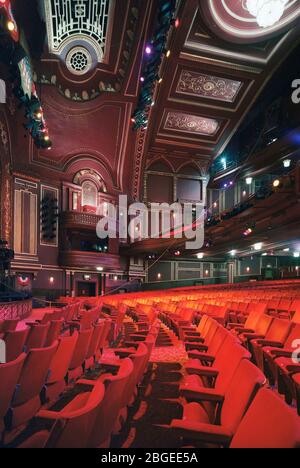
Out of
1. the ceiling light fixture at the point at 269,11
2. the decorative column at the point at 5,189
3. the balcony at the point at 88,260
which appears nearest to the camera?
the ceiling light fixture at the point at 269,11

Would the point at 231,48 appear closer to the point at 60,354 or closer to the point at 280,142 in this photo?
the point at 280,142

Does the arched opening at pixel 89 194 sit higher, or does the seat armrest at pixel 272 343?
the arched opening at pixel 89 194

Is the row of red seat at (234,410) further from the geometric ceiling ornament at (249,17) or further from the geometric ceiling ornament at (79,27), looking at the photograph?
the geometric ceiling ornament at (79,27)

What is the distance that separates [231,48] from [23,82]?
349 inches

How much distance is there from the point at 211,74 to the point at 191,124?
3348mm

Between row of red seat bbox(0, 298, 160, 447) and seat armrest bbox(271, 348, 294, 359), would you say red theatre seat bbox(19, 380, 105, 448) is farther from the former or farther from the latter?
seat armrest bbox(271, 348, 294, 359)

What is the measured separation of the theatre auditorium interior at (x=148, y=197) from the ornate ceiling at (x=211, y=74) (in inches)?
2.5

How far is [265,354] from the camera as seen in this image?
9.21 ft

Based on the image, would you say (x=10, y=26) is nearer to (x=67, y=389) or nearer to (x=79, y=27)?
(x=67, y=389)

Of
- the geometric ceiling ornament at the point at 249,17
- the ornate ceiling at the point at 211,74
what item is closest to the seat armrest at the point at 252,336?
the ornate ceiling at the point at 211,74

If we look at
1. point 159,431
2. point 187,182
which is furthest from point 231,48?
point 159,431

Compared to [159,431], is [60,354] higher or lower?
higher

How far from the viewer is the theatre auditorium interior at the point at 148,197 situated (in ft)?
8.24
